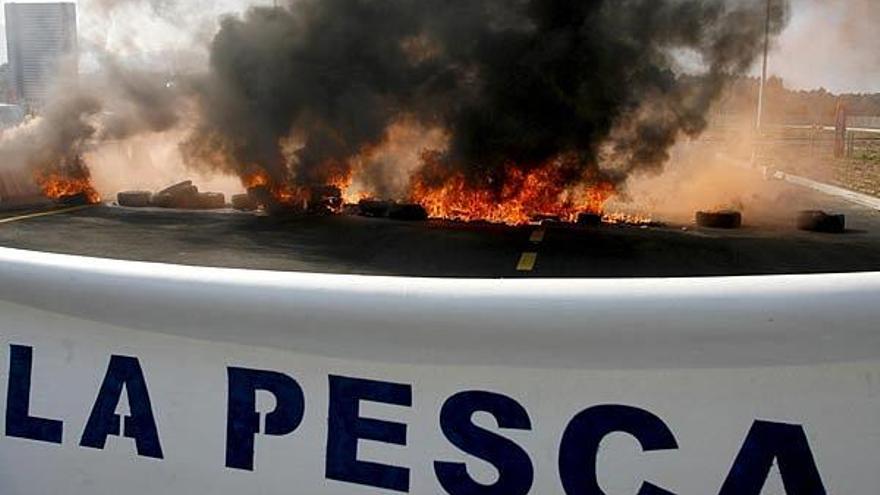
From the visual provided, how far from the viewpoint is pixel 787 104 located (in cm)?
3017

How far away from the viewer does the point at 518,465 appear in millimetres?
1271

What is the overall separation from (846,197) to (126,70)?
13.7 m

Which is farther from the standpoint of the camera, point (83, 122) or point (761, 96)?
point (761, 96)

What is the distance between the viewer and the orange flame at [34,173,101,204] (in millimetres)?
13930

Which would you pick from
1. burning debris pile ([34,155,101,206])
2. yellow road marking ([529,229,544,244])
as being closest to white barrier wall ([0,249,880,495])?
yellow road marking ([529,229,544,244])

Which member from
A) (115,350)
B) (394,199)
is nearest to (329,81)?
(394,199)

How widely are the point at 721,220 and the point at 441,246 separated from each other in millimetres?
4101

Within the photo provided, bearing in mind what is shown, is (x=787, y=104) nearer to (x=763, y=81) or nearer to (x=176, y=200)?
(x=763, y=81)

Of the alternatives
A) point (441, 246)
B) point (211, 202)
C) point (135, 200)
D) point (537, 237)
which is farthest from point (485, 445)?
point (135, 200)

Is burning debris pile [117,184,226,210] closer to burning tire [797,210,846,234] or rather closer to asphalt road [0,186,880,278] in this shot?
asphalt road [0,186,880,278]

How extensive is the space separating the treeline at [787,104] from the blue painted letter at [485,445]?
41.7 feet

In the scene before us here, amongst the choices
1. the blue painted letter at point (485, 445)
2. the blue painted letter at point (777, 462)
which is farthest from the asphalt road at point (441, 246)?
the blue painted letter at point (777, 462)

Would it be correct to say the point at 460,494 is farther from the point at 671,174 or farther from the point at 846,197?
the point at 846,197

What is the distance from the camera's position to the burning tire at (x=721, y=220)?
425 inches
